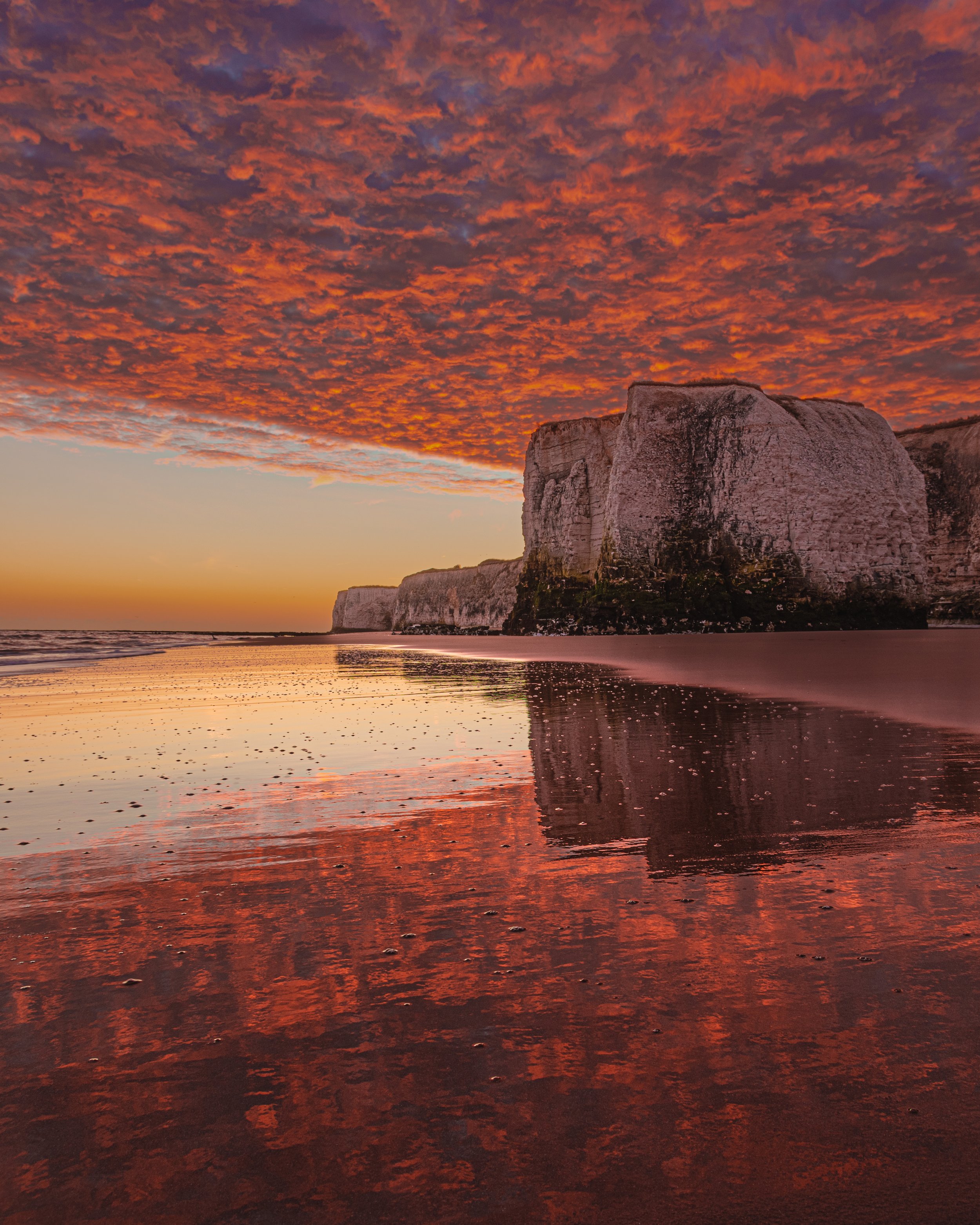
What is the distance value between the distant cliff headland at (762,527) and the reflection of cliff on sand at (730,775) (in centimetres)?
6376

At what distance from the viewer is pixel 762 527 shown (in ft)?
249

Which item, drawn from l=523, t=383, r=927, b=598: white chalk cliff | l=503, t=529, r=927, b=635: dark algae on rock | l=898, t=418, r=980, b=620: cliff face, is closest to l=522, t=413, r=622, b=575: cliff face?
l=523, t=383, r=927, b=598: white chalk cliff

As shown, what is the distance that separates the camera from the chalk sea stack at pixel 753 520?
74.4m

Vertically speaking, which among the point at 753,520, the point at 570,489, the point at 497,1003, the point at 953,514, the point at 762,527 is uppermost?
the point at 570,489

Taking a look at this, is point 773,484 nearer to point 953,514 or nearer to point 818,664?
point 953,514

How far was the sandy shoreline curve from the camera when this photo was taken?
15.8 m

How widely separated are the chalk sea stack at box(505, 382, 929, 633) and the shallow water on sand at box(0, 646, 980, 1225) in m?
71.0

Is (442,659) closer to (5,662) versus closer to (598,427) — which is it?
(5,662)

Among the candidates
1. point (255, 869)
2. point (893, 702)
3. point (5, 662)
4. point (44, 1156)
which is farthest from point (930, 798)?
point (5, 662)

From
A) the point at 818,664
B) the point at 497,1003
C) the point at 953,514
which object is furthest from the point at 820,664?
the point at 953,514

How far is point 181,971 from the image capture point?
3.72m

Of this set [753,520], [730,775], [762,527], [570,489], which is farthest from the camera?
[570,489]

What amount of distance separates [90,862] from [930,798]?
295 inches

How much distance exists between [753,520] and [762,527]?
124 centimetres
